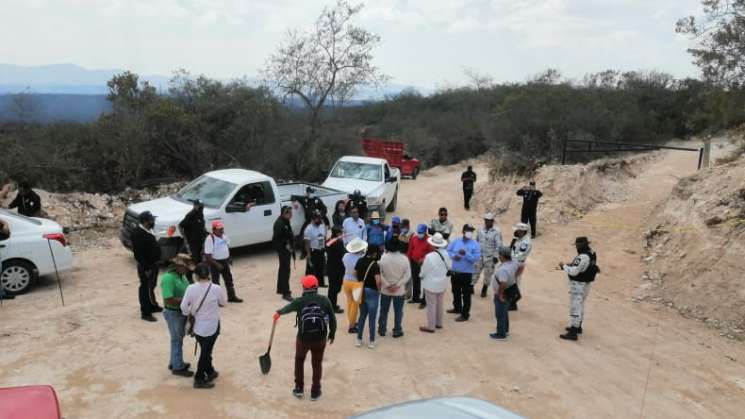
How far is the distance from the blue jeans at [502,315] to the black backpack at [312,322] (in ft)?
10.1

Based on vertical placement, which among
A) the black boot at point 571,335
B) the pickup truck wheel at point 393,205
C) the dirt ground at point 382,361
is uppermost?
the pickup truck wheel at point 393,205

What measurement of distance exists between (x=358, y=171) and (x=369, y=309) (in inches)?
368

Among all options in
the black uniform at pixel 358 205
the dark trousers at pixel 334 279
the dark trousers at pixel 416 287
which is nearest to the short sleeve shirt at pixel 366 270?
the dark trousers at pixel 334 279

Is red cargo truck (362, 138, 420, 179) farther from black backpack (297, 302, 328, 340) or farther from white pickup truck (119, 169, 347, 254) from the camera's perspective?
black backpack (297, 302, 328, 340)

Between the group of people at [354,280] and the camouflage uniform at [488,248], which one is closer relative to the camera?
the group of people at [354,280]

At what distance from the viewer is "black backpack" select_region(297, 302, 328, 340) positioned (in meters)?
6.04

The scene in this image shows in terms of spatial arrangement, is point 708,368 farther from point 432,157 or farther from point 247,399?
point 432,157

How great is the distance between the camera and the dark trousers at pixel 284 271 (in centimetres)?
959

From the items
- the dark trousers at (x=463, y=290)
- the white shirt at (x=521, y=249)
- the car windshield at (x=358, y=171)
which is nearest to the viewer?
the dark trousers at (x=463, y=290)

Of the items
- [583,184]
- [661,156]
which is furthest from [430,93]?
[583,184]

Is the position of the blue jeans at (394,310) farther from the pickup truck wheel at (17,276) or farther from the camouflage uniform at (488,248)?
the pickup truck wheel at (17,276)

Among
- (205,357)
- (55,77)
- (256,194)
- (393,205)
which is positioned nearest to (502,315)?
(205,357)

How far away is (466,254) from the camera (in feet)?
28.8

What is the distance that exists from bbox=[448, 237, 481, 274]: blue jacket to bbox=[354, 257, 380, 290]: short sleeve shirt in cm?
162
